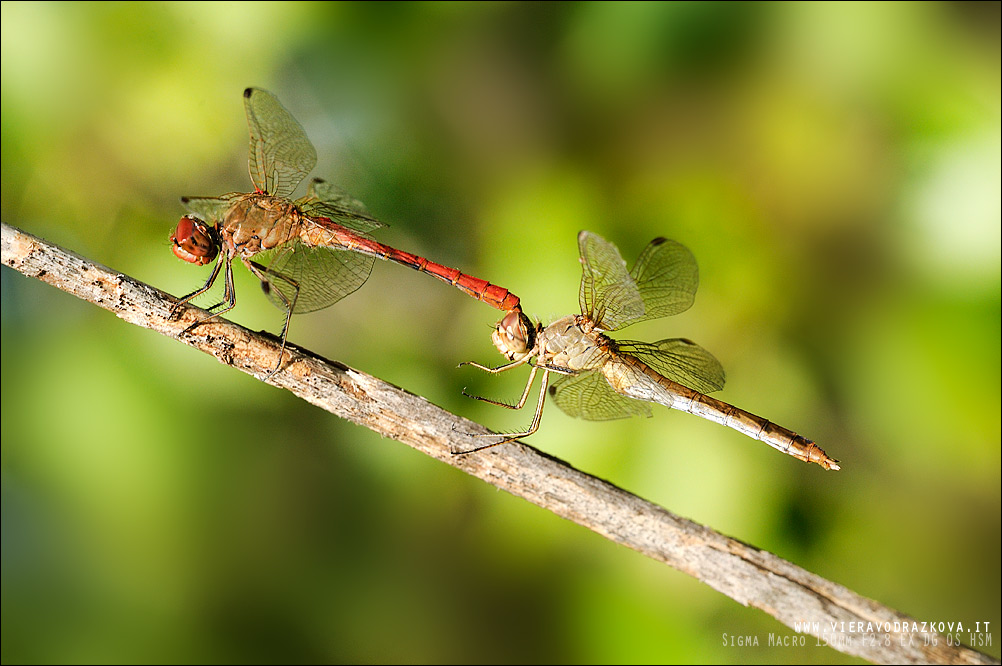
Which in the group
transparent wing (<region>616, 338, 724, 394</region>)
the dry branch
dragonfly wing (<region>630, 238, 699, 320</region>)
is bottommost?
the dry branch

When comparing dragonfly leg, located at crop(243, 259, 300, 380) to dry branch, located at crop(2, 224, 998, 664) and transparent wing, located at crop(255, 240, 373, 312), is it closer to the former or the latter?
transparent wing, located at crop(255, 240, 373, 312)

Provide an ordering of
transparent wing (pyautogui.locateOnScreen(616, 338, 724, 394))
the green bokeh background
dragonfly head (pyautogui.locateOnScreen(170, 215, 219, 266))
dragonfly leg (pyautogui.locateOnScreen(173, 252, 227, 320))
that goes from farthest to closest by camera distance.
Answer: the green bokeh background, transparent wing (pyautogui.locateOnScreen(616, 338, 724, 394)), dragonfly head (pyautogui.locateOnScreen(170, 215, 219, 266)), dragonfly leg (pyautogui.locateOnScreen(173, 252, 227, 320))

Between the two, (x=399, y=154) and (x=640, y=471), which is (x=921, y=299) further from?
(x=399, y=154)

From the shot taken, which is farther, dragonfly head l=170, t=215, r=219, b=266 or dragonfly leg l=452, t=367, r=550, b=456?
dragonfly head l=170, t=215, r=219, b=266

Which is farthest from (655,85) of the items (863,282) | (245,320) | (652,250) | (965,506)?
(965,506)

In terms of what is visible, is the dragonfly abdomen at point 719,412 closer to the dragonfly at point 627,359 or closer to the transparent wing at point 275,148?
the dragonfly at point 627,359

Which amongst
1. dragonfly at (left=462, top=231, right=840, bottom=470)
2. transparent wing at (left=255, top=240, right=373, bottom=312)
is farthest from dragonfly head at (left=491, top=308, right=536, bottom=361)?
transparent wing at (left=255, top=240, right=373, bottom=312)
